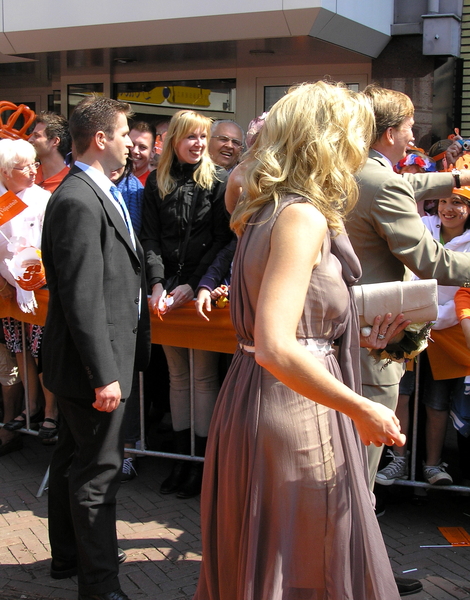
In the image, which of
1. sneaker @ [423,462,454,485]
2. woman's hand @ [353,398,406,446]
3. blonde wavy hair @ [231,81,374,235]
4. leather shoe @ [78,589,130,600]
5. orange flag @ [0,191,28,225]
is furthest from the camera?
orange flag @ [0,191,28,225]

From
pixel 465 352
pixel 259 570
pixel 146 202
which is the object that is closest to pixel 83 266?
pixel 259 570

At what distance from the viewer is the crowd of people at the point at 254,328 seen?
81.2 inches

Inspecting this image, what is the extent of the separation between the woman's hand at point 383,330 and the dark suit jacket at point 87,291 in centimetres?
112

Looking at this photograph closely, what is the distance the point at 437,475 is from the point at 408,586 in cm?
89

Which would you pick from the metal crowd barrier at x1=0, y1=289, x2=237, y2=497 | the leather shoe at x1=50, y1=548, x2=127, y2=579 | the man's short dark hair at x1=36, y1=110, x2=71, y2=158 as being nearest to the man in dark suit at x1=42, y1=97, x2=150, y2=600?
the leather shoe at x1=50, y1=548, x2=127, y2=579

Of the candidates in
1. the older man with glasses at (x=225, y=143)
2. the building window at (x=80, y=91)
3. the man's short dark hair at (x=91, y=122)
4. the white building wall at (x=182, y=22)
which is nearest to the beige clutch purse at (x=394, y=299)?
the man's short dark hair at (x=91, y=122)

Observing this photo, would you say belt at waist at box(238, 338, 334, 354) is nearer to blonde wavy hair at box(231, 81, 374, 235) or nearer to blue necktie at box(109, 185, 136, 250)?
blonde wavy hair at box(231, 81, 374, 235)

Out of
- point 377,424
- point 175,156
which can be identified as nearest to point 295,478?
point 377,424

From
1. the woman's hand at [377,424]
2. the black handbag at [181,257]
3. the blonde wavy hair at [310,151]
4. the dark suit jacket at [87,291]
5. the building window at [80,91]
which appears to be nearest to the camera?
the woman's hand at [377,424]

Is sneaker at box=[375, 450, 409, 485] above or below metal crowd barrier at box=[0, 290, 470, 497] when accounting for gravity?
below

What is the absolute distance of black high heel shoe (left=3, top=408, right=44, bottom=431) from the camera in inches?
200

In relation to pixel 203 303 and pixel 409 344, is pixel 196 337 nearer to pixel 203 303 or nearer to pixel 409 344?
pixel 203 303

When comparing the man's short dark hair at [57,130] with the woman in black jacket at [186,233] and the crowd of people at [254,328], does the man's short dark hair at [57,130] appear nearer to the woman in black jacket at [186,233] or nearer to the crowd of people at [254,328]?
the crowd of people at [254,328]

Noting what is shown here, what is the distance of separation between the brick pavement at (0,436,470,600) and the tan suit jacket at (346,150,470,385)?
1172mm
